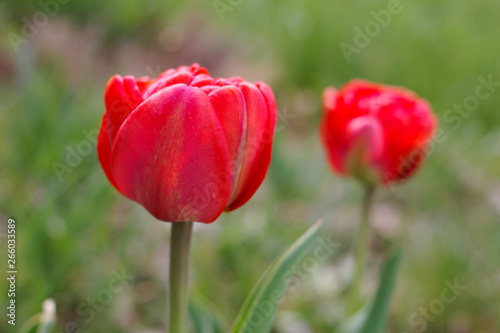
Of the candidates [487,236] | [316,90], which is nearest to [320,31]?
[316,90]

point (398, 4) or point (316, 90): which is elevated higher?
point (398, 4)

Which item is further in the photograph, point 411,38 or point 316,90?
point 411,38

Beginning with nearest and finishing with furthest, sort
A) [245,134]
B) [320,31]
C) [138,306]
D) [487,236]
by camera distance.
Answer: [245,134] < [138,306] < [487,236] < [320,31]

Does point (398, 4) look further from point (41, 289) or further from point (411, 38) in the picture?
point (41, 289)

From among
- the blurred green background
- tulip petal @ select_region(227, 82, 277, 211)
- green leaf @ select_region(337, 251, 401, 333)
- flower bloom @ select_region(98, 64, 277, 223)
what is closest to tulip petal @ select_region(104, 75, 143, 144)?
flower bloom @ select_region(98, 64, 277, 223)

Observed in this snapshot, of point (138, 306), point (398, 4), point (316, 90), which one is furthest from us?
point (398, 4)
